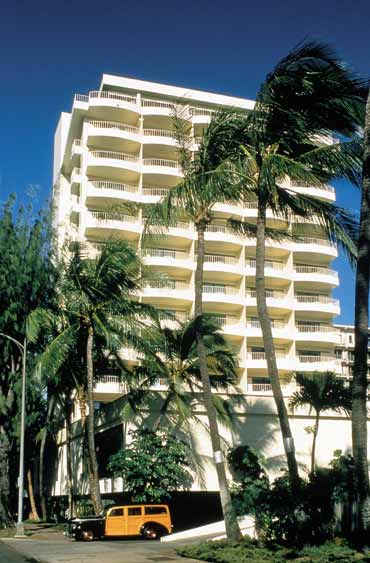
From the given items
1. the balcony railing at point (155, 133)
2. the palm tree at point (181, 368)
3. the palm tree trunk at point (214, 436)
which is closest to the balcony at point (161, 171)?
the balcony railing at point (155, 133)

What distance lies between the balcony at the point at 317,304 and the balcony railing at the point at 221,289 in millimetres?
5580

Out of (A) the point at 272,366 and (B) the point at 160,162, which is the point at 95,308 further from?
(B) the point at 160,162

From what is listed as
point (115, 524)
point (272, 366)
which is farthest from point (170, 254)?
point (272, 366)

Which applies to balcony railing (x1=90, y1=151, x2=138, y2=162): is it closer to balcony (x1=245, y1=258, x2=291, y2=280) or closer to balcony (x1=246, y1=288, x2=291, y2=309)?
balcony (x1=245, y1=258, x2=291, y2=280)

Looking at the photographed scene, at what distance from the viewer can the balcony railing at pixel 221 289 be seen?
60.5 meters

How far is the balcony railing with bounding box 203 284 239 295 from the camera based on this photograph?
60.5 metres

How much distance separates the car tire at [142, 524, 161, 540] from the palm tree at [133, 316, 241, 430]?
5.11m

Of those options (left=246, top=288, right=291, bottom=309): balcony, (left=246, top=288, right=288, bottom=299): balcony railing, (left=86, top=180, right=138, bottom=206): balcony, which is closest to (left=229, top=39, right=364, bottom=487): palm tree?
(left=86, top=180, right=138, bottom=206): balcony

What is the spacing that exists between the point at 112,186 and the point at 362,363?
46.4 meters

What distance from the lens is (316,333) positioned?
62031 mm

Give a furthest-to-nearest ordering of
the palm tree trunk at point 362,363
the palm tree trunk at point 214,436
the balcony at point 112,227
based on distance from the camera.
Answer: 1. the balcony at point 112,227
2. the palm tree trunk at point 214,436
3. the palm tree trunk at point 362,363

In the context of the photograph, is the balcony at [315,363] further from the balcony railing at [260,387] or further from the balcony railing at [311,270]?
the balcony railing at [311,270]

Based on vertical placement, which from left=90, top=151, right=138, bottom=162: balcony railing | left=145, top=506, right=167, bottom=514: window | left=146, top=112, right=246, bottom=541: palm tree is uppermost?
left=90, top=151, right=138, bottom=162: balcony railing

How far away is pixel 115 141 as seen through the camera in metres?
60.4
